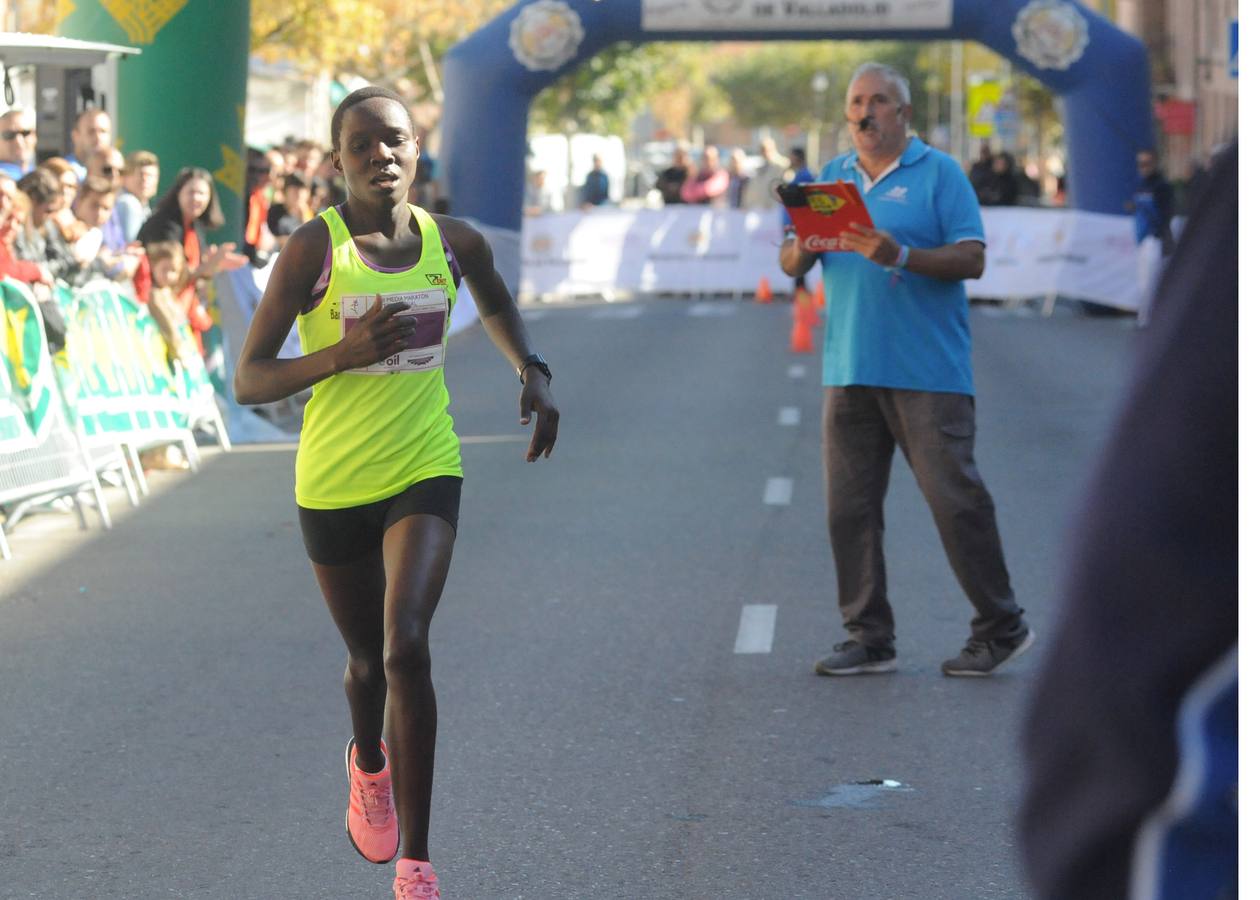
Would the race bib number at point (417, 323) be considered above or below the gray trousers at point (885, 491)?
above

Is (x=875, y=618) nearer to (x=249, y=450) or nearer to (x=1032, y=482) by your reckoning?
(x=1032, y=482)

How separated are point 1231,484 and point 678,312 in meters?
27.0

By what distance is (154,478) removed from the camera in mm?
12672

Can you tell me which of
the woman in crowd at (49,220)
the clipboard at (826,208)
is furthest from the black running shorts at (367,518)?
the woman in crowd at (49,220)

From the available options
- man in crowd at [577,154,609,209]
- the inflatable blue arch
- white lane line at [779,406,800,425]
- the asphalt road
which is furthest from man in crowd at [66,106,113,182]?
man in crowd at [577,154,609,209]

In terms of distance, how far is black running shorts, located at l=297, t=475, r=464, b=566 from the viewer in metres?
4.63

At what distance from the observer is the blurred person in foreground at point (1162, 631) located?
4.18ft

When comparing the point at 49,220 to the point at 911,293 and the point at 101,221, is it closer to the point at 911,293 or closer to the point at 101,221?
the point at 101,221

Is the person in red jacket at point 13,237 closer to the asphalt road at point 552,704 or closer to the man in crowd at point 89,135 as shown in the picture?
the asphalt road at point 552,704

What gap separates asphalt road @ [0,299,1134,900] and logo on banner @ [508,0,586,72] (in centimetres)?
1668

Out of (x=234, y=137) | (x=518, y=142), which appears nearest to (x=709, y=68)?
(x=518, y=142)

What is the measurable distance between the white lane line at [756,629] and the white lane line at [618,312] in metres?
19.3

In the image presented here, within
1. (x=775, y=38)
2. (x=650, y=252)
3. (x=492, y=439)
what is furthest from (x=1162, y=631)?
(x=650, y=252)
